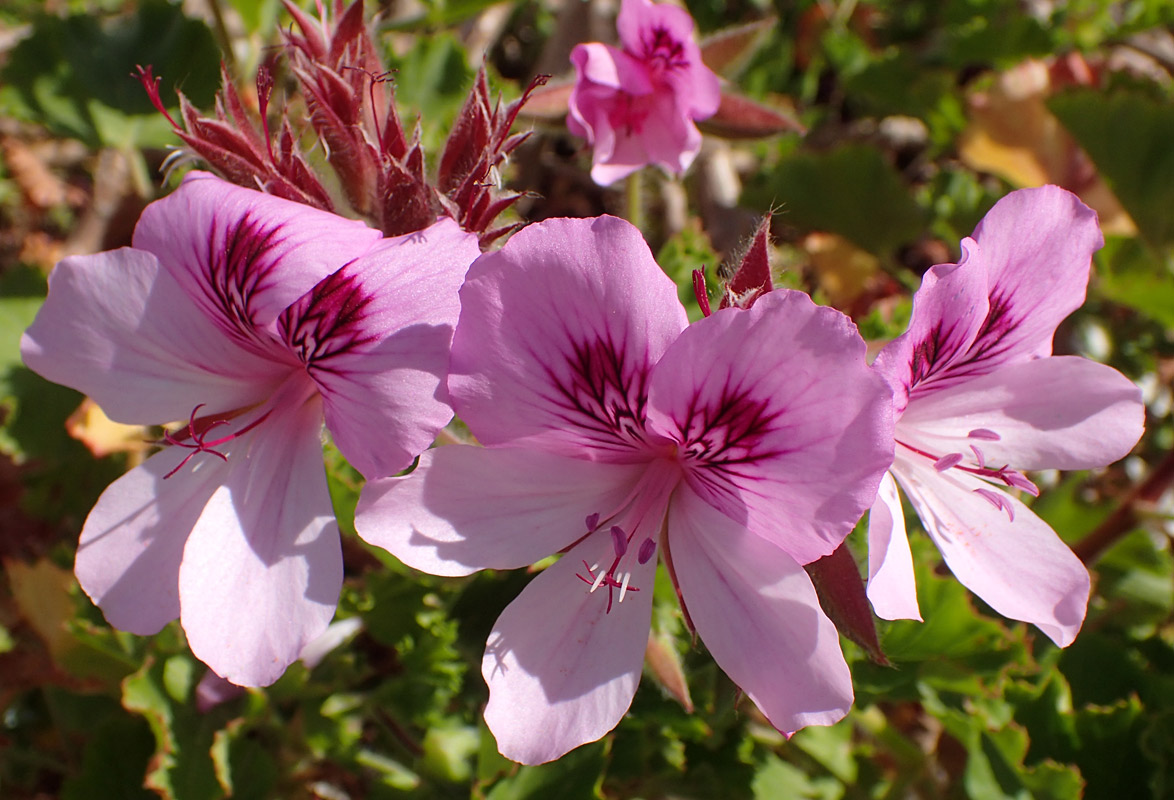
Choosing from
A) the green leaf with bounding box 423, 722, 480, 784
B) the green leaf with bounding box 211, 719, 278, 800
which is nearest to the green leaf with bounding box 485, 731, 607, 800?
the green leaf with bounding box 423, 722, 480, 784

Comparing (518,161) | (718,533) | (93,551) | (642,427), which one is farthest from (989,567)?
(518,161)

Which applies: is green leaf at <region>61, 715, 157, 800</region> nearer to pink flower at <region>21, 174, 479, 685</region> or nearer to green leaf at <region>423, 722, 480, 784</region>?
green leaf at <region>423, 722, 480, 784</region>

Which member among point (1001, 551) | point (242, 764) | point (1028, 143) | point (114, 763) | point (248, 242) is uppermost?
point (248, 242)

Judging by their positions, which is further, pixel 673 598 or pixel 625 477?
pixel 673 598

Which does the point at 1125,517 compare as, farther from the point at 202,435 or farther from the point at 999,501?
the point at 202,435

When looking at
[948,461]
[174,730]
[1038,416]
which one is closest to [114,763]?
[174,730]

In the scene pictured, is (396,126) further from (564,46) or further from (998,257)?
(564,46)

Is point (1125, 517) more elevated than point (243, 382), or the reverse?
point (243, 382)
